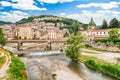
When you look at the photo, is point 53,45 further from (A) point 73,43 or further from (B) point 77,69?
(B) point 77,69

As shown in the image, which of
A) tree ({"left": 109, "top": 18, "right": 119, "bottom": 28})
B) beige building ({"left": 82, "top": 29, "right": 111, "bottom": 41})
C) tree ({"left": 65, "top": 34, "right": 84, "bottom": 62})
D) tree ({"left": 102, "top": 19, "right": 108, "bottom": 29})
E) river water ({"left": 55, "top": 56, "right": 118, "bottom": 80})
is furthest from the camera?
tree ({"left": 102, "top": 19, "right": 108, "bottom": 29})

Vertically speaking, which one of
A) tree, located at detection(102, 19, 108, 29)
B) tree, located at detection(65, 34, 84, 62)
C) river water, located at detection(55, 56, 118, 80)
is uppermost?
tree, located at detection(102, 19, 108, 29)

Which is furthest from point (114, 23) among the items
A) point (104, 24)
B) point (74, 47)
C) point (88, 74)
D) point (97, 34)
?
point (88, 74)

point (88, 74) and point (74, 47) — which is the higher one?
point (74, 47)

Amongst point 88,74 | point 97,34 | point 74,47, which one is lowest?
point 88,74

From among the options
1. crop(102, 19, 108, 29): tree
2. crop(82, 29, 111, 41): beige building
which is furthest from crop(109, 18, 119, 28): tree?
crop(102, 19, 108, 29): tree

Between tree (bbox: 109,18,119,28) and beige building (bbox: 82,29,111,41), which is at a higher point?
tree (bbox: 109,18,119,28)

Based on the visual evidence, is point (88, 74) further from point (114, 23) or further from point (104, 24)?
point (104, 24)

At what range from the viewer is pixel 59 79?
4088cm

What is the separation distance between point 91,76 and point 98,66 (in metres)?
6.73

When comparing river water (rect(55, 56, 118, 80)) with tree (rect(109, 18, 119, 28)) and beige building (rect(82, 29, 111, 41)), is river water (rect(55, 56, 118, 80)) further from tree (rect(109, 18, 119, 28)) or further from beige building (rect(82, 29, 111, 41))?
tree (rect(109, 18, 119, 28))

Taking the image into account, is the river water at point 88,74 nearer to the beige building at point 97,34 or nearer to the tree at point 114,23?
the beige building at point 97,34

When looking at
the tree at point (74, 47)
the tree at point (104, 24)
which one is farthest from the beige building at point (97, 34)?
the tree at point (74, 47)

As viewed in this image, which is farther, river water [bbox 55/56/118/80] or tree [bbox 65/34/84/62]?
tree [bbox 65/34/84/62]
